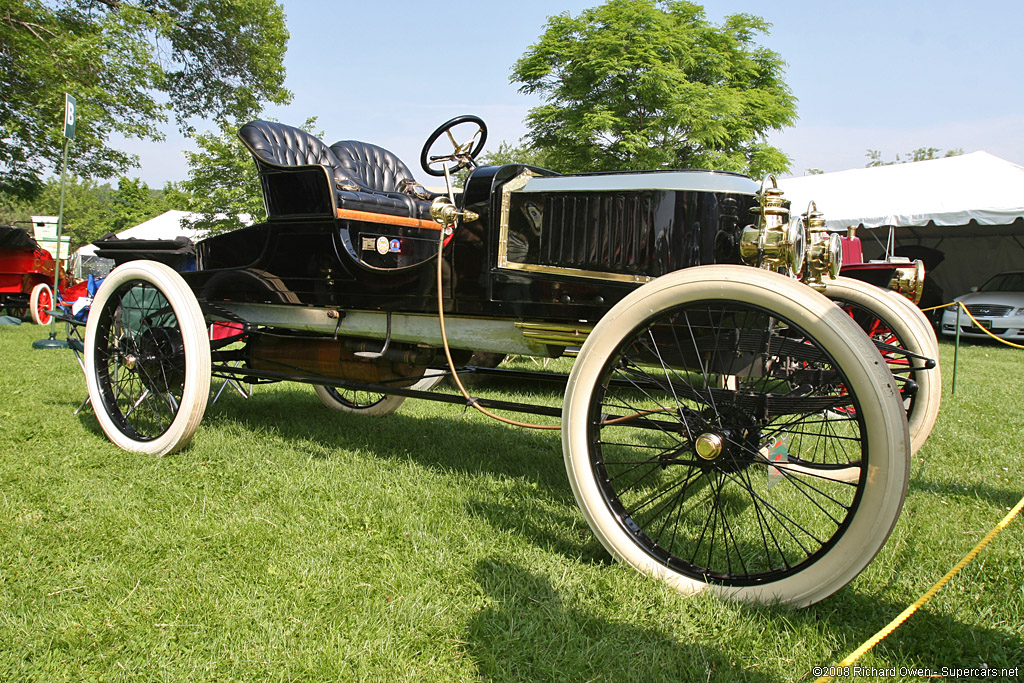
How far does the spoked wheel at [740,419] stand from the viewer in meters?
1.85

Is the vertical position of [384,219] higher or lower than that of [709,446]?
higher

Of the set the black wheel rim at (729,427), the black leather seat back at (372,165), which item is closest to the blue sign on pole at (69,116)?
the black leather seat back at (372,165)

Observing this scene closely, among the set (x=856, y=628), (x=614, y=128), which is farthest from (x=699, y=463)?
(x=614, y=128)

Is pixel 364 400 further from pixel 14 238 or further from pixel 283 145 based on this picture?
pixel 14 238

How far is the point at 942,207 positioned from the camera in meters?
11.7

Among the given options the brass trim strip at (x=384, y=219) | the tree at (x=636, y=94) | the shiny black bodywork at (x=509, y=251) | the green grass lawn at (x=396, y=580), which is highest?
the tree at (x=636, y=94)

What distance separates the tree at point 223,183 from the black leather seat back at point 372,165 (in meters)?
8.80

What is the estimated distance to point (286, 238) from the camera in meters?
3.56

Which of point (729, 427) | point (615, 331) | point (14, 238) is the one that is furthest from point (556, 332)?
point (14, 238)

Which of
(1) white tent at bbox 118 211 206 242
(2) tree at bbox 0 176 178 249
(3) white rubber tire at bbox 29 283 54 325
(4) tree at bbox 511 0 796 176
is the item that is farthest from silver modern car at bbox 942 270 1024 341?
(2) tree at bbox 0 176 178 249

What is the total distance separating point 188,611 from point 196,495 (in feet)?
3.43

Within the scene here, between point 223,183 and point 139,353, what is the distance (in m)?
10.8

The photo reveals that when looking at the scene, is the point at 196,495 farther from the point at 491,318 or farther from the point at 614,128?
the point at 614,128

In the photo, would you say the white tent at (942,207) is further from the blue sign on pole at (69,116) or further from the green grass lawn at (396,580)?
the blue sign on pole at (69,116)
